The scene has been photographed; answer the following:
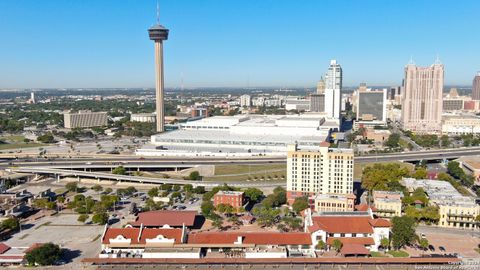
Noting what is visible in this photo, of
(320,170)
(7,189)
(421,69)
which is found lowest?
(7,189)

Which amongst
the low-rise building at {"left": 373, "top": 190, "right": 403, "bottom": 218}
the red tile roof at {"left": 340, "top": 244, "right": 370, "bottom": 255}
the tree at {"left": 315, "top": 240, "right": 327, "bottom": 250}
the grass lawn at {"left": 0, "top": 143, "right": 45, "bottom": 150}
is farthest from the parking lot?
the grass lawn at {"left": 0, "top": 143, "right": 45, "bottom": 150}

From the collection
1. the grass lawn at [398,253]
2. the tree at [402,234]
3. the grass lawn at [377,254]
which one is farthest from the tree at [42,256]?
the tree at [402,234]

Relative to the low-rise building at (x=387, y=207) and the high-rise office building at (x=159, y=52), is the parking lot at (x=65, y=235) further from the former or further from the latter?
the high-rise office building at (x=159, y=52)

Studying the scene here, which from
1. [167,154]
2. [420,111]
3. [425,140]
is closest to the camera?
[167,154]

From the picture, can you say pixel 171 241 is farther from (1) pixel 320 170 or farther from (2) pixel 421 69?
(2) pixel 421 69

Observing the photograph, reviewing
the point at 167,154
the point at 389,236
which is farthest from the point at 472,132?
the point at 389,236

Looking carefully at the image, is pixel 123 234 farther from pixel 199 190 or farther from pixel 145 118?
pixel 145 118

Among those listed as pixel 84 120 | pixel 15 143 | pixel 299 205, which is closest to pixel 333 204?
pixel 299 205
